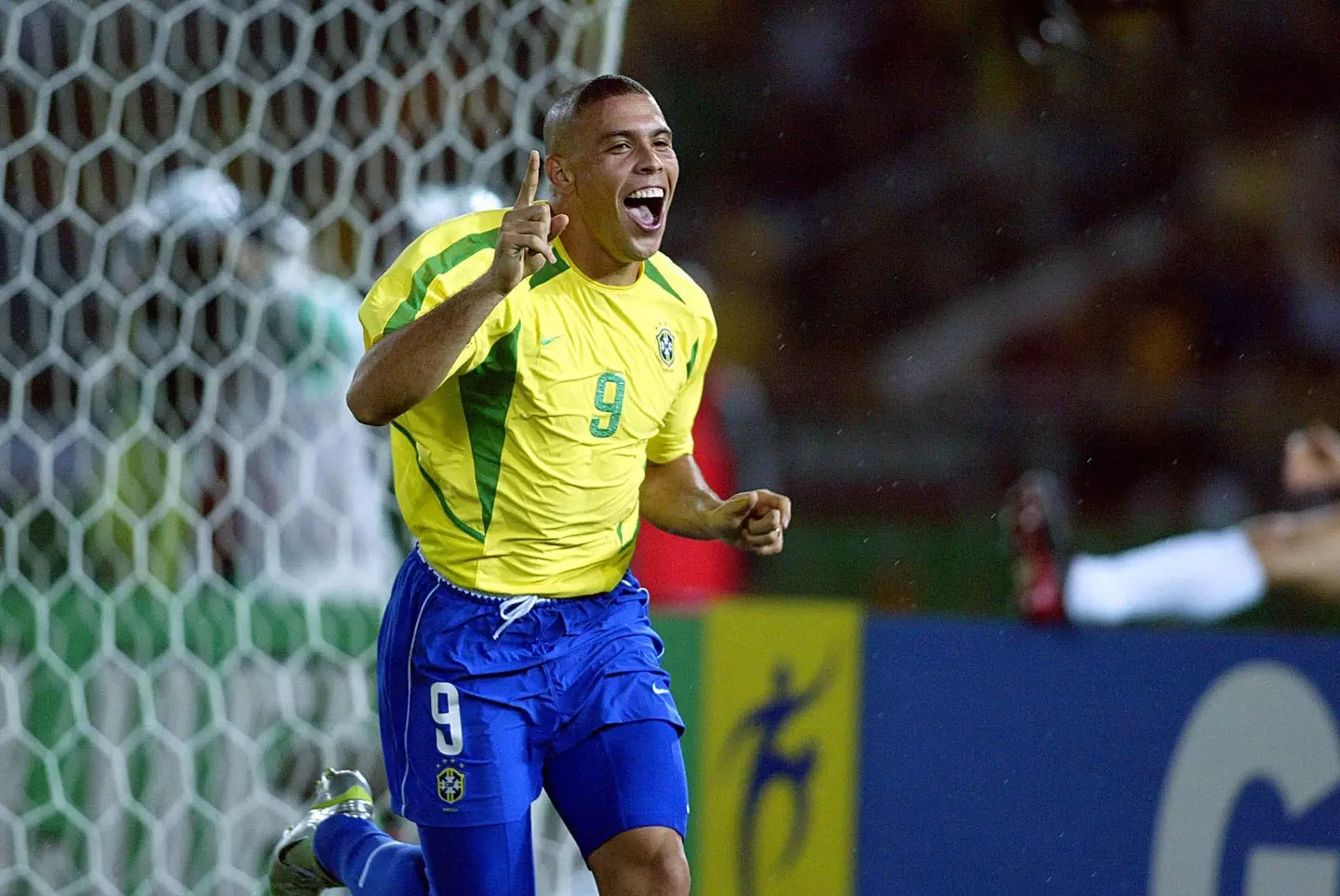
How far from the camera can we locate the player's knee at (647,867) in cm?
269

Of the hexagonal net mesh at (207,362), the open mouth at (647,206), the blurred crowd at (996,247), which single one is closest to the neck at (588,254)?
the open mouth at (647,206)

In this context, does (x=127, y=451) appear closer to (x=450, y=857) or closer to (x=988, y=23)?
(x=450, y=857)

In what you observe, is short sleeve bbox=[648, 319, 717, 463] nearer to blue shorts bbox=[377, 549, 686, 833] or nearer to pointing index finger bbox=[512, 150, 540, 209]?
blue shorts bbox=[377, 549, 686, 833]

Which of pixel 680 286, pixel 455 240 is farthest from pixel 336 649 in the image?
pixel 455 240

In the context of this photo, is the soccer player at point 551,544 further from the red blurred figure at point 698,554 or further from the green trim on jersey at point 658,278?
the red blurred figure at point 698,554

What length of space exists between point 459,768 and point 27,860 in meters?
1.96

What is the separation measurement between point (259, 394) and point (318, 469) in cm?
27

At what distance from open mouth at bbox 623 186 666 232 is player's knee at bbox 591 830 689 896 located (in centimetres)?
98

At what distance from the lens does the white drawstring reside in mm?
2775

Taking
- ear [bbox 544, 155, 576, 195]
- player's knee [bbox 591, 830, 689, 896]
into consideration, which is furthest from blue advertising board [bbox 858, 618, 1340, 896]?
ear [bbox 544, 155, 576, 195]

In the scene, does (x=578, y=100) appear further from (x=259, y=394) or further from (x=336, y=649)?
(x=259, y=394)

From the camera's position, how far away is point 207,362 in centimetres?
445

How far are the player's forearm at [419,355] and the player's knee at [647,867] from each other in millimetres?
802

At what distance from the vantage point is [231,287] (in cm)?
444
